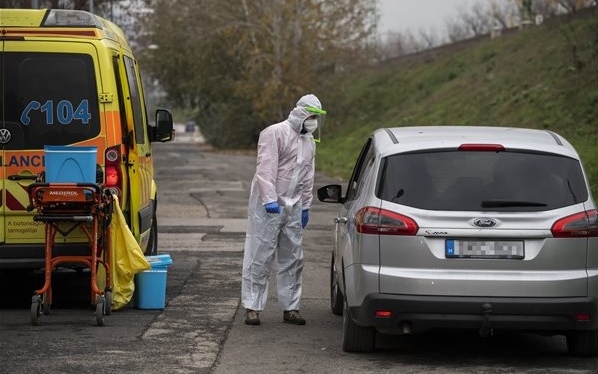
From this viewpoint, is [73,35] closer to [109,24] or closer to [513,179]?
[109,24]

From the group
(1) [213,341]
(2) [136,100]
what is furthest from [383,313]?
(2) [136,100]

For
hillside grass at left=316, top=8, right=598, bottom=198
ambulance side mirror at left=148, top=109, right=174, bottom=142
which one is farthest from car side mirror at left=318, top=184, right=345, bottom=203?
hillside grass at left=316, top=8, right=598, bottom=198

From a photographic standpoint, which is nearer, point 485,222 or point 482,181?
point 485,222

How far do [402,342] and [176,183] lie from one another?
21321mm

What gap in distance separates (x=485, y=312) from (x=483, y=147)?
112 centimetres

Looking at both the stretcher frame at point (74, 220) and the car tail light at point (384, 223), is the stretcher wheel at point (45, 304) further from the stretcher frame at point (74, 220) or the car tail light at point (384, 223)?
the car tail light at point (384, 223)

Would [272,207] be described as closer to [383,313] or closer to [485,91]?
[383,313]

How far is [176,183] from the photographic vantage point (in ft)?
100

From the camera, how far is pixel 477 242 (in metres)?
8.37

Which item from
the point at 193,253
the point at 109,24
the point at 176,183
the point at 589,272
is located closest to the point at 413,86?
the point at 176,183

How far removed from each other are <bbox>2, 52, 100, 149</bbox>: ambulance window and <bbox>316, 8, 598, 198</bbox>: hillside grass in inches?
444

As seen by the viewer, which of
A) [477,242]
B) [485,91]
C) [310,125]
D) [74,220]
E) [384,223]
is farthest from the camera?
[485,91]

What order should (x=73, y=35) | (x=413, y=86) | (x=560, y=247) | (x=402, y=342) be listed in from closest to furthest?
(x=560, y=247) < (x=402, y=342) < (x=73, y=35) < (x=413, y=86)

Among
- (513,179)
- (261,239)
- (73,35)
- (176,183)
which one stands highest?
(73,35)
